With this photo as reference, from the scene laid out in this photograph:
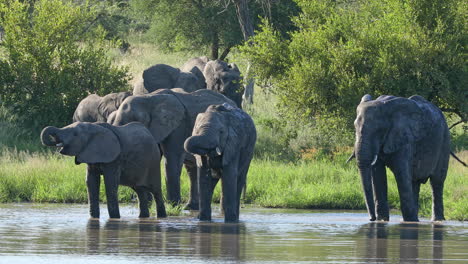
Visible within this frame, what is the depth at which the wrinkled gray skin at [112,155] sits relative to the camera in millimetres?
16984

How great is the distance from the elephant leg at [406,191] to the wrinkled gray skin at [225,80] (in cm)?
924

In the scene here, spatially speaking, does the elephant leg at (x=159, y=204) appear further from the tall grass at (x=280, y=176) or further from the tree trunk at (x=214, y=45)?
the tree trunk at (x=214, y=45)

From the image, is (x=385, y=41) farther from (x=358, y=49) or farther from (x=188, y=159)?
(x=188, y=159)

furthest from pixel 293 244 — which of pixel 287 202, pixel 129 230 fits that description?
pixel 287 202

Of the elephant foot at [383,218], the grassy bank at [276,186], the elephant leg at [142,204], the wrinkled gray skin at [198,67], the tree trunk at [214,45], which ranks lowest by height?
the elephant foot at [383,218]

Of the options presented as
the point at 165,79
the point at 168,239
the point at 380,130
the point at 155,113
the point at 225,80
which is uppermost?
the point at 225,80

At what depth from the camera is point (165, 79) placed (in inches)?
1005

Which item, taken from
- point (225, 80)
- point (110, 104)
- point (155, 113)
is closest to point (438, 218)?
point (155, 113)

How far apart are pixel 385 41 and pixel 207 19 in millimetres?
18432

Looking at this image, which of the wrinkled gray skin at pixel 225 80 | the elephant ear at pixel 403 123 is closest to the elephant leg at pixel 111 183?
the elephant ear at pixel 403 123

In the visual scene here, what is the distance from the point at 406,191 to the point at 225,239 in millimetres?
3882

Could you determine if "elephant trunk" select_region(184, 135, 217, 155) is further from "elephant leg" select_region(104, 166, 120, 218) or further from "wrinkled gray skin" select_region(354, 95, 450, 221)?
"wrinkled gray skin" select_region(354, 95, 450, 221)

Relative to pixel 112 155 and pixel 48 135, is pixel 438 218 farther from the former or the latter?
pixel 48 135

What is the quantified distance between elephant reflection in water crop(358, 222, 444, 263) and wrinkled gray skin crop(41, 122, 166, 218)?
11.2ft
